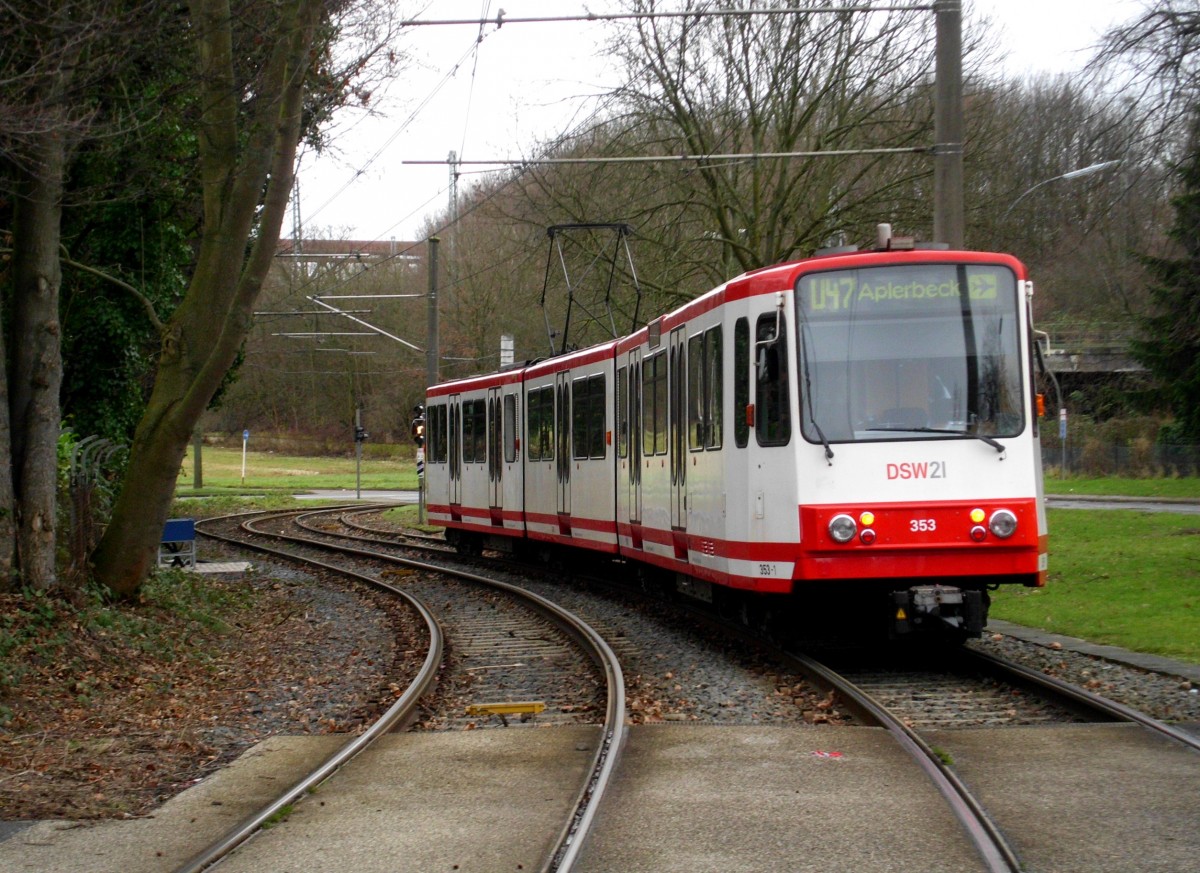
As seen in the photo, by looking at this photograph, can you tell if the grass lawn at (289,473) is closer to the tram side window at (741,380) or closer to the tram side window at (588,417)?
the tram side window at (588,417)

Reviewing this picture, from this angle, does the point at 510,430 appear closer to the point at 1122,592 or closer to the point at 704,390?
the point at 1122,592

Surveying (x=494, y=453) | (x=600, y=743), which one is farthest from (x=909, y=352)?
(x=494, y=453)

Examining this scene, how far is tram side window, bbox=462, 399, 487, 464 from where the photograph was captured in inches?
957

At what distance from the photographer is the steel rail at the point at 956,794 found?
566 centimetres

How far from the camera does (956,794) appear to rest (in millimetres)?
6645

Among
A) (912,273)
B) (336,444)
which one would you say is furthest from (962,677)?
(336,444)

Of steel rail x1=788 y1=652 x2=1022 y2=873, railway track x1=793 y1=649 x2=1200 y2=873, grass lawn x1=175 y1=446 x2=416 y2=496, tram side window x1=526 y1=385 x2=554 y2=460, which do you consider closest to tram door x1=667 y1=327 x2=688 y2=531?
railway track x1=793 y1=649 x2=1200 y2=873

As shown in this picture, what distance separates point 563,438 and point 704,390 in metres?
7.54

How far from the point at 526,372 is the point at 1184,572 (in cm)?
987

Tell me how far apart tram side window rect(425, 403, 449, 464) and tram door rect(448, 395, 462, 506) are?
0.49 m

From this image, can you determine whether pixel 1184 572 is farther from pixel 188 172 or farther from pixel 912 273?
pixel 188 172

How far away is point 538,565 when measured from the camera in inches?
920

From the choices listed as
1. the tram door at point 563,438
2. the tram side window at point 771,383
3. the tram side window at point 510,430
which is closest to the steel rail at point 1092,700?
the tram side window at point 771,383

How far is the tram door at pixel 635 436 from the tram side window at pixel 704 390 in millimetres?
2685
